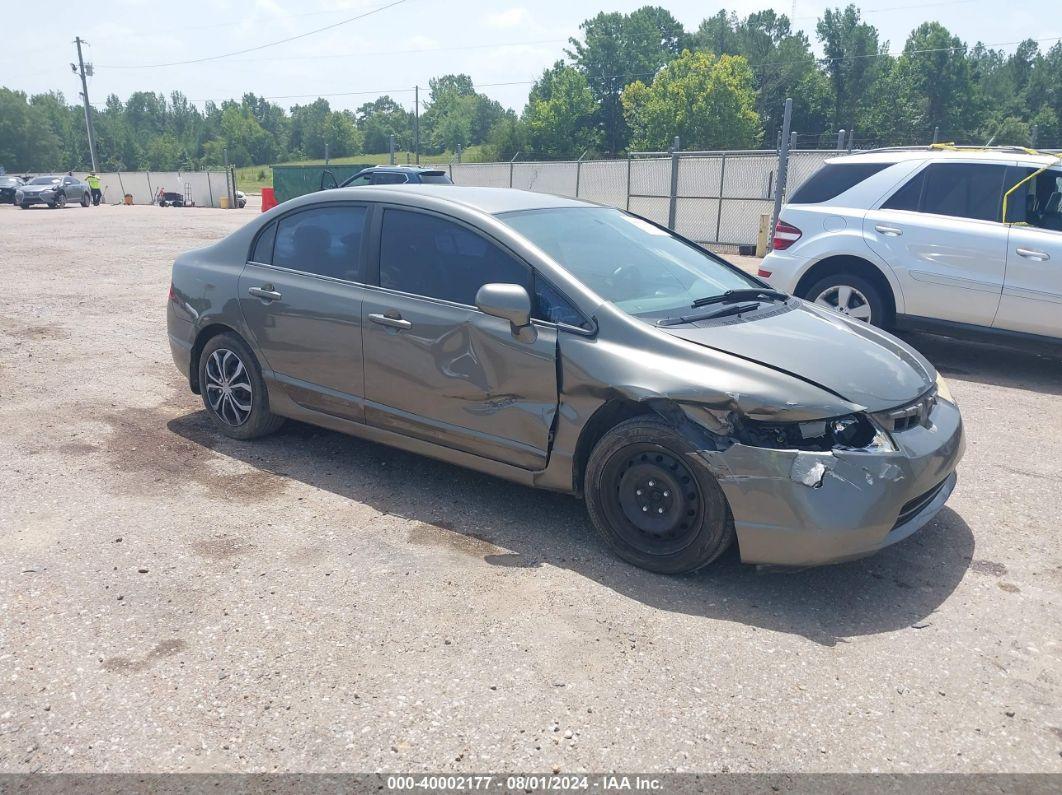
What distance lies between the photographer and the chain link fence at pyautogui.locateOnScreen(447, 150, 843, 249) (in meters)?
17.4

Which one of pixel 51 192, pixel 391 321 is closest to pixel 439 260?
pixel 391 321

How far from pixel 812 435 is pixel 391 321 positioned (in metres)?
2.17

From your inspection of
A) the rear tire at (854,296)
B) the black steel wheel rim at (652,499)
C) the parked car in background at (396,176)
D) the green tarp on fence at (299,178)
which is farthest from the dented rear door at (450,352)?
the green tarp on fence at (299,178)

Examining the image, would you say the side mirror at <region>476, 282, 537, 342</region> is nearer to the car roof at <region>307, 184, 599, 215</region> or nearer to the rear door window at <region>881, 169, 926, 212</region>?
the car roof at <region>307, 184, 599, 215</region>

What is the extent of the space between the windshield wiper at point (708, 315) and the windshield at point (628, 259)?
0.25 feet

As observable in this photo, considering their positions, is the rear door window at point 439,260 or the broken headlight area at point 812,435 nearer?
the broken headlight area at point 812,435

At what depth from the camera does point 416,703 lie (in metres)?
2.78

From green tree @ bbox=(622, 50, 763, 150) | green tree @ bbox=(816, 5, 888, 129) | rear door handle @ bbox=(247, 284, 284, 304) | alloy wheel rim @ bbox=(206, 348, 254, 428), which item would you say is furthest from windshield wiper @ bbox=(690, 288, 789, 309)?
green tree @ bbox=(816, 5, 888, 129)

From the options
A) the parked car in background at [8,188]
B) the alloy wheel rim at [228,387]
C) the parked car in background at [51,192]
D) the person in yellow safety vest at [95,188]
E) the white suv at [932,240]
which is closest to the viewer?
the alloy wheel rim at [228,387]

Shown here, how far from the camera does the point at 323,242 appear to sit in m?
4.82

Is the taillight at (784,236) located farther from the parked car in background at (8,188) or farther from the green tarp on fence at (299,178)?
the parked car in background at (8,188)

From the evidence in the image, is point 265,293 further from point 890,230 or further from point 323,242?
point 890,230

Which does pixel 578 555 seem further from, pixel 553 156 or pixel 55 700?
pixel 553 156

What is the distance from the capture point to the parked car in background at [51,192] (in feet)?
119
